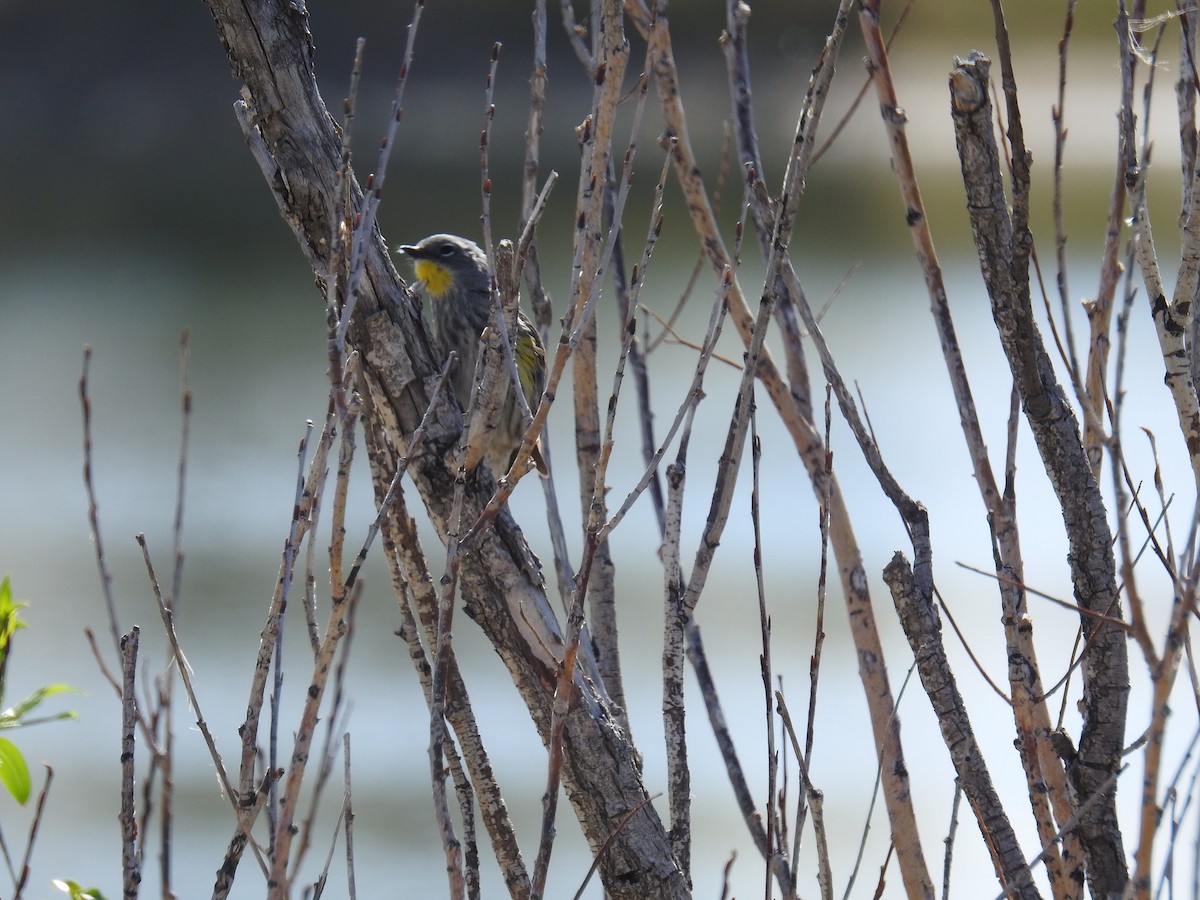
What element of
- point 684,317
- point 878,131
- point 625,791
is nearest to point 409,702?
point 684,317

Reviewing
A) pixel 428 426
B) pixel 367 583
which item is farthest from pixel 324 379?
pixel 428 426

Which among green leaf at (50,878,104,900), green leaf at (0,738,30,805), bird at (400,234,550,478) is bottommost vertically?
green leaf at (50,878,104,900)

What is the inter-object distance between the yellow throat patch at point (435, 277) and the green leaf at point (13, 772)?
2836 millimetres

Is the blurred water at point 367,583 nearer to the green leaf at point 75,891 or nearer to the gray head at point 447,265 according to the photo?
the gray head at point 447,265

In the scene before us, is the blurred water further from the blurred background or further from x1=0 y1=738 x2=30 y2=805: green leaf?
x1=0 y1=738 x2=30 y2=805: green leaf

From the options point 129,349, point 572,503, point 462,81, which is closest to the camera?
point 572,503

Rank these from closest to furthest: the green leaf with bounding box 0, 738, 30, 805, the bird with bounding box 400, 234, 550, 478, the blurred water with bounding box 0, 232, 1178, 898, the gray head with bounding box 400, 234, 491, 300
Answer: the green leaf with bounding box 0, 738, 30, 805 < the bird with bounding box 400, 234, 550, 478 < the gray head with bounding box 400, 234, 491, 300 < the blurred water with bounding box 0, 232, 1178, 898

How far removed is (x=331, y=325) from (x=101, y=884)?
5.61 m

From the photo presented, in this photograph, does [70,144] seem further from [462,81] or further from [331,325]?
[331,325]

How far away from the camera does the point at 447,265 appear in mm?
4723

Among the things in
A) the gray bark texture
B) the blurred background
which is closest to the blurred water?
the blurred background

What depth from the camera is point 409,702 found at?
7695 mm

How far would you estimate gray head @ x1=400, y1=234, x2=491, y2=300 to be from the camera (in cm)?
468

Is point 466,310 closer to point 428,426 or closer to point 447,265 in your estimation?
point 447,265
